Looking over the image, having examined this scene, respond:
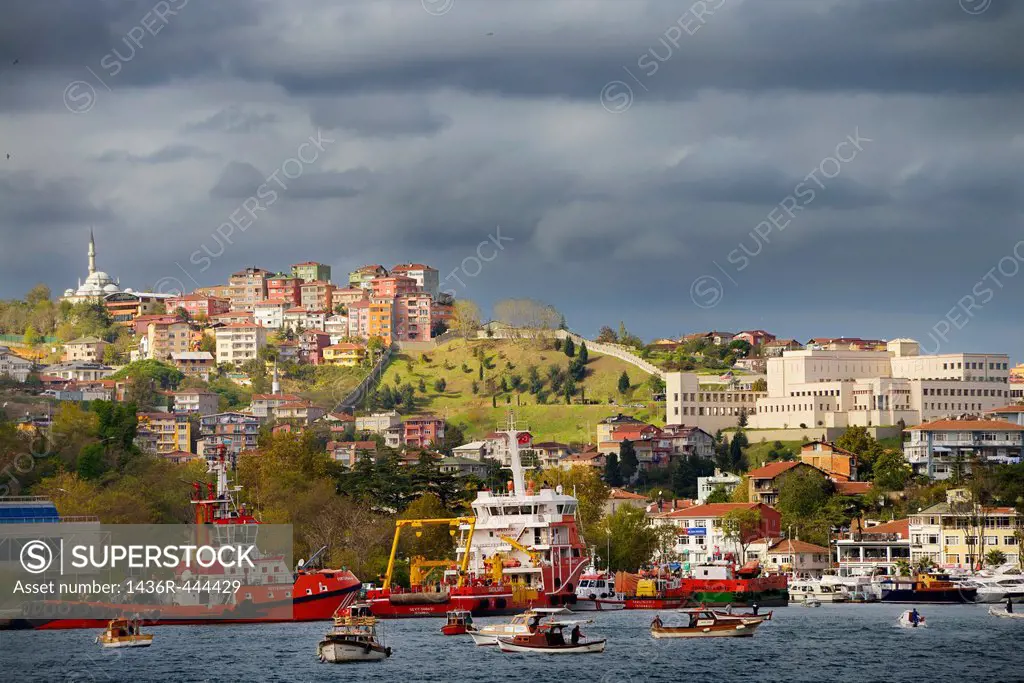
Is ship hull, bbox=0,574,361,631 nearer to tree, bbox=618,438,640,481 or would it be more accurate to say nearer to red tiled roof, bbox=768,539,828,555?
red tiled roof, bbox=768,539,828,555

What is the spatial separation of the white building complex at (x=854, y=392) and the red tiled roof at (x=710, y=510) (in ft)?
132

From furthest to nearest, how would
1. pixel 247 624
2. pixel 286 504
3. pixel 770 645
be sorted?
pixel 286 504 → pixel 247 624 → pixel 770 645

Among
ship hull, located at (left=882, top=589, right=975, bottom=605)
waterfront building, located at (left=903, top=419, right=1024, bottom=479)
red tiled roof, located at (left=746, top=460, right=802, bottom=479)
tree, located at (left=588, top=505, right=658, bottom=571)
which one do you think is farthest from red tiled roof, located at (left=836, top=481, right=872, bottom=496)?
ship hull, located at (left=882, top=589, right=975, bottom=605)

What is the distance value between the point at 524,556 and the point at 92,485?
36347 mm

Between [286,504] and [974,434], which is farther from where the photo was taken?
[974,434]

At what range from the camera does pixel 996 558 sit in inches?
4614

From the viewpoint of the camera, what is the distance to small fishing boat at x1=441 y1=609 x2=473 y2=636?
3054 inches

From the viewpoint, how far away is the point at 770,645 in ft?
241

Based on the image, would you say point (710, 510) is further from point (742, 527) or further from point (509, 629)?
point (509, 629)

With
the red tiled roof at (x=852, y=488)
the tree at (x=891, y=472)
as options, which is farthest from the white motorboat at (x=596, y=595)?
the tree at (x=891, y=472)

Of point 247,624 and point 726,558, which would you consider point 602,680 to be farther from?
point 726,558

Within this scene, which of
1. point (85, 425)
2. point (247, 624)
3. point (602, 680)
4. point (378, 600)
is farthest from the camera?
point (85, 425)

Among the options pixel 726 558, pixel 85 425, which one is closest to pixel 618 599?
pixel 726 558

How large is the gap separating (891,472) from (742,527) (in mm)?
20381
